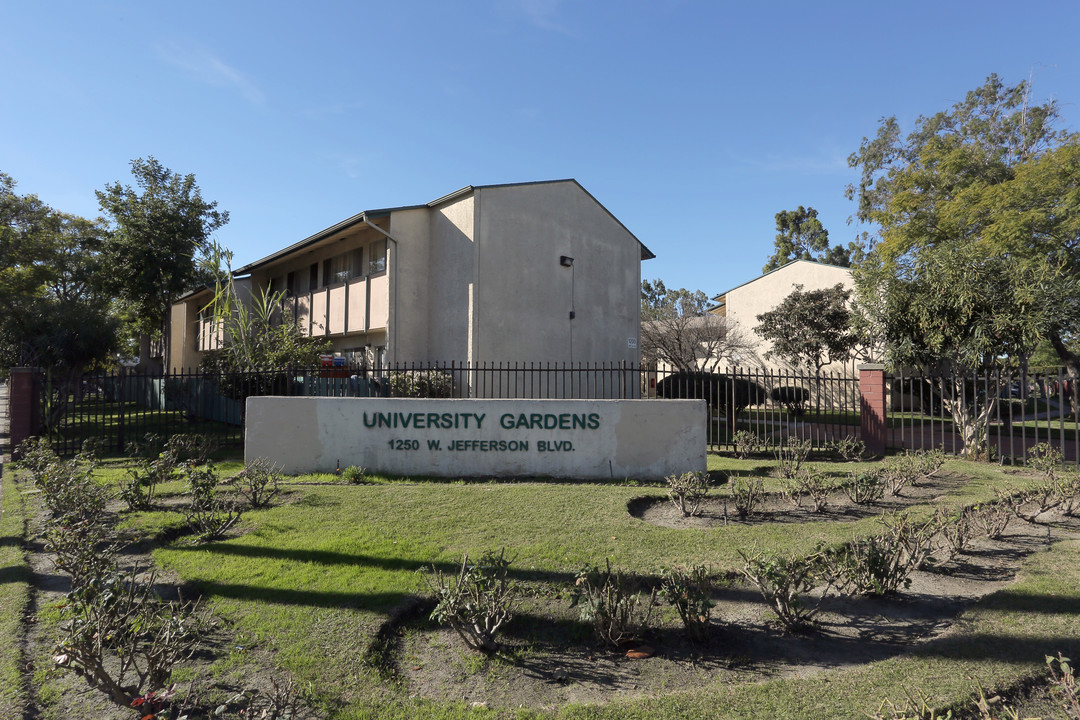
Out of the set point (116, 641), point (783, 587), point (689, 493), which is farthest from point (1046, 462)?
point (116, 641)

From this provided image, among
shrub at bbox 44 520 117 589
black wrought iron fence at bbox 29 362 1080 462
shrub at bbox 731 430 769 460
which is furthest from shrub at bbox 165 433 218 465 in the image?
shrub at bbox 731 430 769 460

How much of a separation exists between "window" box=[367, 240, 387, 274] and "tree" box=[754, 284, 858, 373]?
15.7m

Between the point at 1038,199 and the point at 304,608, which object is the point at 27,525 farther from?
the point at 1038,199

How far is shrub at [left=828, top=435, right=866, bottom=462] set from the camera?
36.5 feet

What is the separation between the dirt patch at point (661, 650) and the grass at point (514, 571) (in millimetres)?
142

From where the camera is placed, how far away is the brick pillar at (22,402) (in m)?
12.1

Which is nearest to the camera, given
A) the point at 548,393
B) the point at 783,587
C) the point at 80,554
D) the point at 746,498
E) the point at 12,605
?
the point at 783,587

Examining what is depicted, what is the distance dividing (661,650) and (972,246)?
1182 centimetres

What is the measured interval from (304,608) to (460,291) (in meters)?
12.9

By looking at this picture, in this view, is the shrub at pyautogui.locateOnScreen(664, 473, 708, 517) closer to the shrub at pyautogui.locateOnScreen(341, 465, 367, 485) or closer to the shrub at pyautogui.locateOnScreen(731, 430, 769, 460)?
the shrub at pyautogui.locateOnScreen(731, 430, 769, 460)

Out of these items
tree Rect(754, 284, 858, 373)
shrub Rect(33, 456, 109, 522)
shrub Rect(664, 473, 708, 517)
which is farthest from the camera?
tree Rect(754, 284, 858, 373)

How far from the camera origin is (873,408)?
12.0 metres

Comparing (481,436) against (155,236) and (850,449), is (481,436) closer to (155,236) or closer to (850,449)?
(850,449)

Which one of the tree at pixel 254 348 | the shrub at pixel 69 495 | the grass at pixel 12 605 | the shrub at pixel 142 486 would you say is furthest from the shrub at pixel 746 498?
the tree at pixel 254 348
